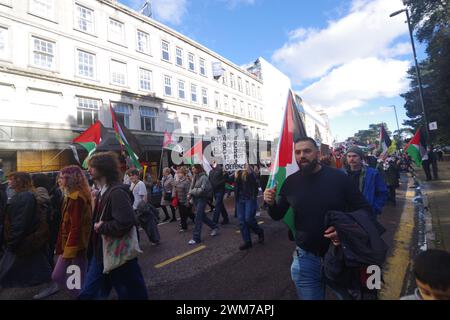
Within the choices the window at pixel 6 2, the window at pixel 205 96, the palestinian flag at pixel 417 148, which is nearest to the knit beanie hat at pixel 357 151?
the palestinian flag at pixel 417 148

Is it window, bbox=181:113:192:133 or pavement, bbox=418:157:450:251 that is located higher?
window, bbox=181:113:192:133

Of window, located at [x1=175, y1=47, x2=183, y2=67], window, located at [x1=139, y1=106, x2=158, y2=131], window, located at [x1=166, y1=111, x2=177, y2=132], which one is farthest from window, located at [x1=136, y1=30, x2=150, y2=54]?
window, located at [x1=166, y1=111, x2=177, y2=132]

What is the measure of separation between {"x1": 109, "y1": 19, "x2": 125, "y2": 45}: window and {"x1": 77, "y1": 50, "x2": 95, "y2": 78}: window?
7.93 feet

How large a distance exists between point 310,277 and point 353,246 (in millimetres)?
520

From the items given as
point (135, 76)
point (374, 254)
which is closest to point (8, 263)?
point (374, 254)

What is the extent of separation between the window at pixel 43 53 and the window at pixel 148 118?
21.7 feet

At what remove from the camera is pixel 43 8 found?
53.0ft

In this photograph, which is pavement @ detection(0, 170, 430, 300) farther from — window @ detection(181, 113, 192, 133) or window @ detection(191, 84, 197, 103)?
window @ detection(191, 84, 197, 103)

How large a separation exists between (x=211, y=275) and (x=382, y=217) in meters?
5.18

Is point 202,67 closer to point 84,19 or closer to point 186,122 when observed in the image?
point 186,122

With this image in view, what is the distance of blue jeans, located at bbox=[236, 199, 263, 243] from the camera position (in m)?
5.27

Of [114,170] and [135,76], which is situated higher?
[135,76]
